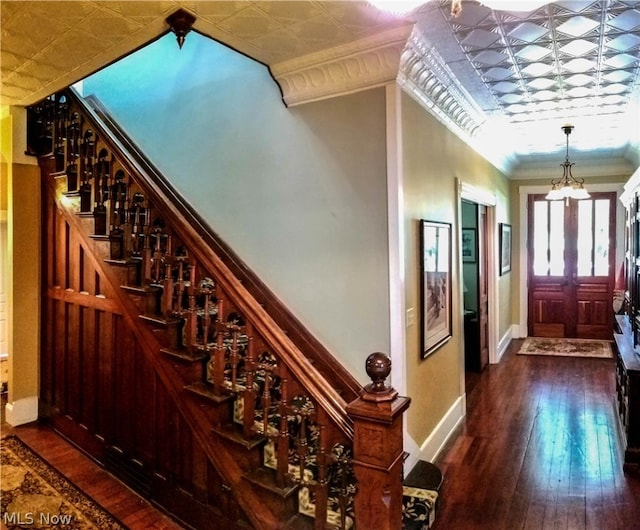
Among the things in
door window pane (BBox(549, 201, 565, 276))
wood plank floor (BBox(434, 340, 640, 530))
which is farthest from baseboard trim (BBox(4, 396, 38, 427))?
door window pane (BBox(549, 201, 565, 276))

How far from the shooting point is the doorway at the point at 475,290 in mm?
5672

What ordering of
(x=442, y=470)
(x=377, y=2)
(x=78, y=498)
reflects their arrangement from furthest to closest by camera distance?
(x=442, y=470), (x=78, y=498), (x=377, y=2)

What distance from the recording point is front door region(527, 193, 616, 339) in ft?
23.6

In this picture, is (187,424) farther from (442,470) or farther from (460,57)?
(460,57)

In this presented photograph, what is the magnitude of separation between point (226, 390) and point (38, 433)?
2174 millimetres

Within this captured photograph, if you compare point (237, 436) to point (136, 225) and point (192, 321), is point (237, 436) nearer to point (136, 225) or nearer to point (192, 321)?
point (192, 321)

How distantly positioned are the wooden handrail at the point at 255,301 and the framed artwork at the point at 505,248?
437 cm

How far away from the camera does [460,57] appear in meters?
3.10

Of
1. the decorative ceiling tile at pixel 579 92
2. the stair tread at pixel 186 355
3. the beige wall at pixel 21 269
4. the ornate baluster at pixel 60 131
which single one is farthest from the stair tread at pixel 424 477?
the ornate baluster at pixel 60 131

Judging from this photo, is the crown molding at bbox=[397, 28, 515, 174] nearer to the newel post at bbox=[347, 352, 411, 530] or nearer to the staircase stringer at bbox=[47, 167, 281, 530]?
the newel post at bbox=[347, 352, 411, 530]

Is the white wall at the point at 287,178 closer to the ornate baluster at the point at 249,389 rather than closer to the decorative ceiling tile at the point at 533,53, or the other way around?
the ornate baluster at the point at 249,389

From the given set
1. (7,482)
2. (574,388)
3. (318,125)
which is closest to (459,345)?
(574,388)

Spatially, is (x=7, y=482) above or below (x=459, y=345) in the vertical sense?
below

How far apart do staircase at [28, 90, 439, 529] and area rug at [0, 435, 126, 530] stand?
27 cm
